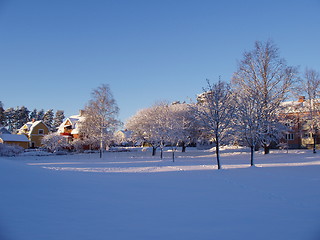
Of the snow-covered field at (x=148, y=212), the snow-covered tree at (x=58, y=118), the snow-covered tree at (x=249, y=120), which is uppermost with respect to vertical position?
the snow-covered tree at (x=58, y=118)

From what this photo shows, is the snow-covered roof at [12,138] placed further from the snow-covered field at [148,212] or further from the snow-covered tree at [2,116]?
the snow-covered field at [148,212]

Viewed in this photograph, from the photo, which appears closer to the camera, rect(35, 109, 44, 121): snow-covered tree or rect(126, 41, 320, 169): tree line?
rect(126, 41, 320, 169): tree line

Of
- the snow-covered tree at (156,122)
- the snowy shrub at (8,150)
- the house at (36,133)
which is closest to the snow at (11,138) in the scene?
the house at (36,133)

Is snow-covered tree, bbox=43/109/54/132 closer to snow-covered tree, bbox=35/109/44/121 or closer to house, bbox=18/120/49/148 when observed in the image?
snow-covered tree, bbox=35/109/44/121

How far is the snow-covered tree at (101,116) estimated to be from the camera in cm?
3875

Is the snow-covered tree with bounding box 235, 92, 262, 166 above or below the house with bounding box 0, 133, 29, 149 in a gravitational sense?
above

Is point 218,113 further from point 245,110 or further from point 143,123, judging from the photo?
point 143,123

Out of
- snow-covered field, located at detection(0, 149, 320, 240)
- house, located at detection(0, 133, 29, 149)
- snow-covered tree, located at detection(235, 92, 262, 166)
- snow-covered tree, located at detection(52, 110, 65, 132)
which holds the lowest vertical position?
snow-covered field, located at detection(0, 149, 320, 240)

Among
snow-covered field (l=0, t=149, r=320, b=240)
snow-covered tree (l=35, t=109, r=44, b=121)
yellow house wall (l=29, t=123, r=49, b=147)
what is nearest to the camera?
snow-covered field (l=0, t=149, r=320, b=240)

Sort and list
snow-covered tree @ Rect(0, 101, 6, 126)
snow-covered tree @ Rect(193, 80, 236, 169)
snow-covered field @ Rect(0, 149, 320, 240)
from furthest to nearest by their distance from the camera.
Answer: snow-covered tree @ Rect(0, 101, 6, 126)
snow-covered tree @ Rect(193, 80, 236, 169)
snow-covered field @ Rect(0, 149, 320, 240)

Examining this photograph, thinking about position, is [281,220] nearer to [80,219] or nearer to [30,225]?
[80,219]

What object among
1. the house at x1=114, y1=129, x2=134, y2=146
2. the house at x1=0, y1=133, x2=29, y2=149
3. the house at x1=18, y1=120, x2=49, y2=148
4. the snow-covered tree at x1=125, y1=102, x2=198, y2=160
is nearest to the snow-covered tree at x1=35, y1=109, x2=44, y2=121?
the house at x1=18, y1=120, x2=49, y2=148

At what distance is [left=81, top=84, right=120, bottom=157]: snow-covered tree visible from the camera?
38750 mm

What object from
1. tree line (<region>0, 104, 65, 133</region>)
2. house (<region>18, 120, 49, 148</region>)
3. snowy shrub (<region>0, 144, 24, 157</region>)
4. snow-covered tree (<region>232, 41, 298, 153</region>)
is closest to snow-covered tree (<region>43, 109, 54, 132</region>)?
tree line (<region>0, 104, 65, 133</region>)
